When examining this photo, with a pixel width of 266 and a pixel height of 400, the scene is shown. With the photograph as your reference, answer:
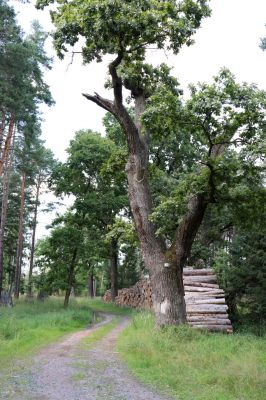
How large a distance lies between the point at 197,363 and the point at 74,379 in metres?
2.47

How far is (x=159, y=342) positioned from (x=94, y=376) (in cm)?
260

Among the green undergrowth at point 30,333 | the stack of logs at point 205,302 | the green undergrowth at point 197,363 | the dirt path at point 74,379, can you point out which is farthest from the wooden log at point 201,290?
the dirt path at point 74,379

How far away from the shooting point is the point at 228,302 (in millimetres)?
16906

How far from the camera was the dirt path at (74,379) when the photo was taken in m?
6.18

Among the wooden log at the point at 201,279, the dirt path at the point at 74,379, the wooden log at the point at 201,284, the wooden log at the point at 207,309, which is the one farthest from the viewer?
the wooden log at the point at 201,279

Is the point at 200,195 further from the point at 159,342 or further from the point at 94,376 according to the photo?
the point at 94,376

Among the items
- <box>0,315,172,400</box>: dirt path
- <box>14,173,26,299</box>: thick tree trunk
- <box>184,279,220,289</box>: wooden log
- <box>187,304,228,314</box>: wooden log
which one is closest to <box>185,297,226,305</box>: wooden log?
<box>187,304,228,314</box>: wooden log

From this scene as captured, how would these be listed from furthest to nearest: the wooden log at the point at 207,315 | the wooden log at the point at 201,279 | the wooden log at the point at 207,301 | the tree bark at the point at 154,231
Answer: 1. the wooden log at the point at 201,279
2. the wooden log at the point at 207,301
3. the wooden log at the point at 207,315
4. the tree bark at the point at 154,231

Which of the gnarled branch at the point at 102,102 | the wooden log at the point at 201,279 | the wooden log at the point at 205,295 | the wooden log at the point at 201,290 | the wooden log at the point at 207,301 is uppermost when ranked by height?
the gnarled branch at the point at 102,102

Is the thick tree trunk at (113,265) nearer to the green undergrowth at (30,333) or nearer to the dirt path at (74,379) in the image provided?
the green undergrowth at (30,333)

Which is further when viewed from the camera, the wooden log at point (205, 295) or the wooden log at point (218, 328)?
the wooden log at point (205, 295)

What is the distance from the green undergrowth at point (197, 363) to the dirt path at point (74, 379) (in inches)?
15.3

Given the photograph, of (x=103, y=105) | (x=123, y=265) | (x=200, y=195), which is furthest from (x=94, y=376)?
(x=123, y=265)

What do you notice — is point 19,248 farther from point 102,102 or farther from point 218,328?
point 102,102
